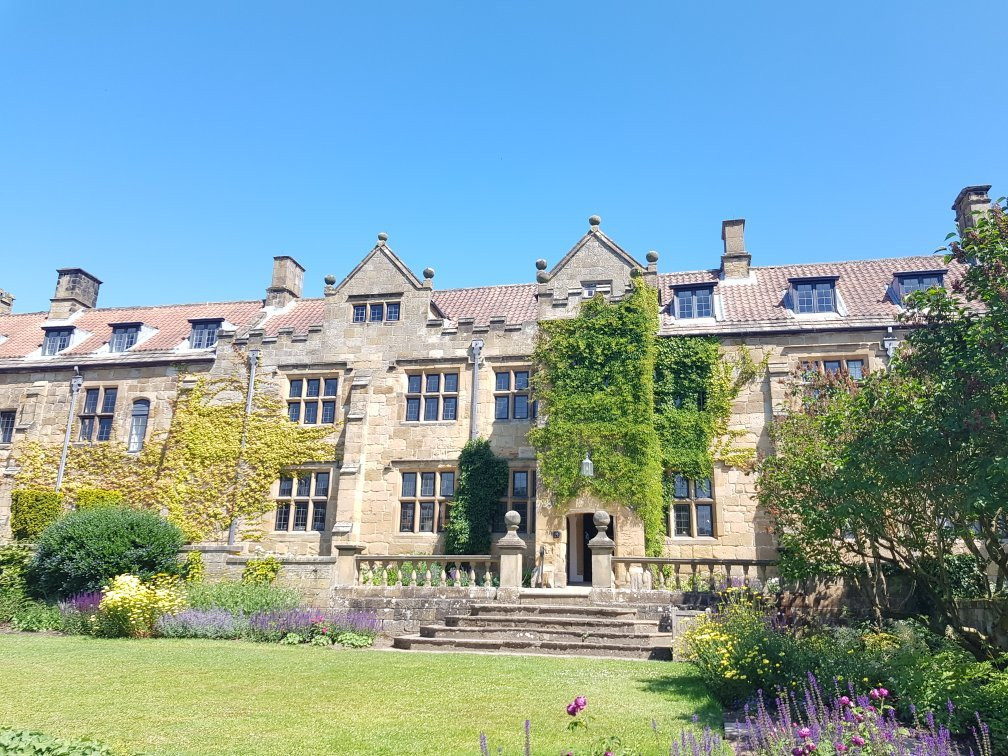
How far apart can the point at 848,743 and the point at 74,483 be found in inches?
1040

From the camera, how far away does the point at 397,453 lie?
23422mm

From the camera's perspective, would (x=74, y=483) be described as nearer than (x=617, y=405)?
No

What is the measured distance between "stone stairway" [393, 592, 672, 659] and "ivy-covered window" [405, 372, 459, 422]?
802 centimetres

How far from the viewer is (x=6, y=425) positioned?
27.5 metres

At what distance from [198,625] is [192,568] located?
13.4 ft

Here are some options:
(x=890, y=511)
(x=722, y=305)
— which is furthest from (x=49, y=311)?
(x=890, y=511)

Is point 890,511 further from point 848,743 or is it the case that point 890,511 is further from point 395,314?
point 395,314

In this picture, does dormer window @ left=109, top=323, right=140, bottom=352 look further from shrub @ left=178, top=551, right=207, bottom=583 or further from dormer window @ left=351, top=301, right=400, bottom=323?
shrub @ left=178, top=551, right=207, bottom=583

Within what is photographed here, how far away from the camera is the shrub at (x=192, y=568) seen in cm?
1927

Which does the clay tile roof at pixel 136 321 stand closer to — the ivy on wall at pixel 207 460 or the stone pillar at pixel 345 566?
the ivy on wall at pixel 207 460

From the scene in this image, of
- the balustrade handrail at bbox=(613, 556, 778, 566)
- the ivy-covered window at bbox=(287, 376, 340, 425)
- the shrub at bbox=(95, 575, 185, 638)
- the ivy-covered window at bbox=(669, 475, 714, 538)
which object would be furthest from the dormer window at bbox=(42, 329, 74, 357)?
the ivy-covered window at bbox=(669, 475, 714, 538)

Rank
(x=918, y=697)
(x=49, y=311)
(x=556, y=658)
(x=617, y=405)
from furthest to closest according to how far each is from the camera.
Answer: (x=49, y=311), (x=617, y=405), (x=556, y=658), (x=918, y=697)

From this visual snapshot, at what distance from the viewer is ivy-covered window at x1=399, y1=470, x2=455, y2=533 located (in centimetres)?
2272

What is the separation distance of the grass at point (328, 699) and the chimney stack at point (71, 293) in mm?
21838
